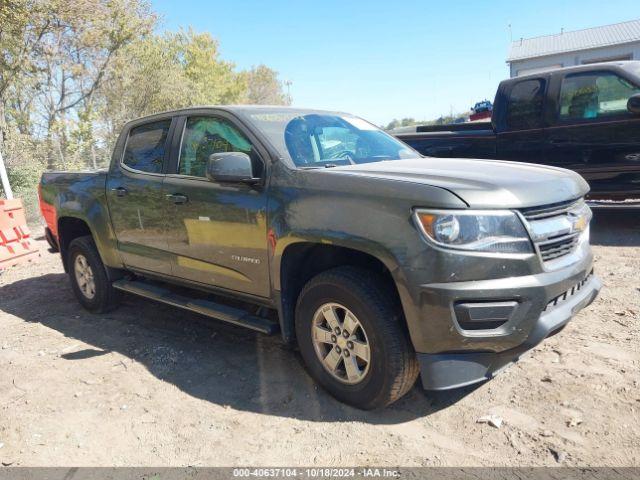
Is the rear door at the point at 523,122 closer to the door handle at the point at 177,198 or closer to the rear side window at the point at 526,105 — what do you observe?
the rear side window at the point at 526,105

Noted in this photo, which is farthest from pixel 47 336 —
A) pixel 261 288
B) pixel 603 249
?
pixel 603 249

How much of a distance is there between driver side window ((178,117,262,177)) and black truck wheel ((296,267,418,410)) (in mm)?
1138

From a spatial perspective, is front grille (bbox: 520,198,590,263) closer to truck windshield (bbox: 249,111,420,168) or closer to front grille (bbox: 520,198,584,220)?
front grille (bbox: 520,198,584,220)

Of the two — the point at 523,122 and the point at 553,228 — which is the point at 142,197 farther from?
the point at 523,122

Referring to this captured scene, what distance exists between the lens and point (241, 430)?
2924 mm

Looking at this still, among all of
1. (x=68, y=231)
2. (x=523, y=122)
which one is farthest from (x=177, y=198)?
(x=523, y=122)

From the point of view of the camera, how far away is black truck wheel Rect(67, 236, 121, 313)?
16.3ft

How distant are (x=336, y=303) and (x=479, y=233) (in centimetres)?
90

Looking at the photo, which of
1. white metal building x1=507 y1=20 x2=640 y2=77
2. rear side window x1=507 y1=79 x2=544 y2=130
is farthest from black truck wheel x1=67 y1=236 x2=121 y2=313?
white metal building x1=507 y1=20 x2=640 y2=77

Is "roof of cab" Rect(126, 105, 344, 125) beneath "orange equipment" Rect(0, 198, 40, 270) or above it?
above

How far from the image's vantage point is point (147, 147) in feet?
14.5

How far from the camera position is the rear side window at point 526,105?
6688mm

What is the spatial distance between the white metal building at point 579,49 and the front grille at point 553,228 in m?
24.4

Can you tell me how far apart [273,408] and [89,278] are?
115 inches
